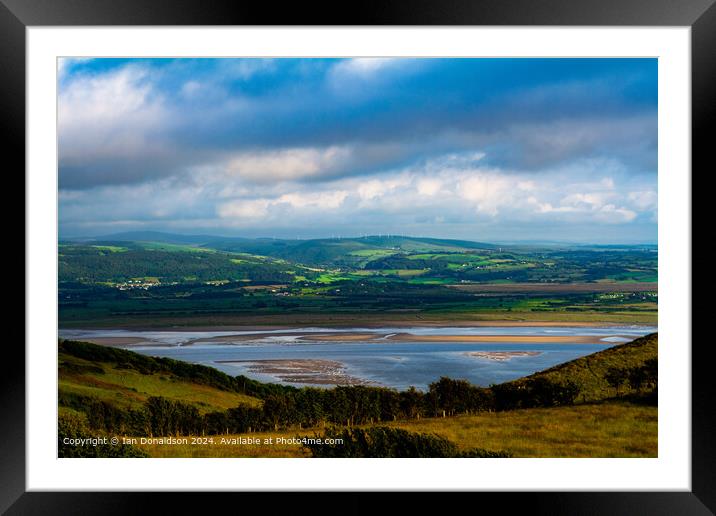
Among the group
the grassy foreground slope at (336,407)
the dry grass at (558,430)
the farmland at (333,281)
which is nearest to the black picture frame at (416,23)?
the dry grass at (558,430)

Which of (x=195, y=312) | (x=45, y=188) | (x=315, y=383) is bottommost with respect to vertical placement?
(x=315, y=383)

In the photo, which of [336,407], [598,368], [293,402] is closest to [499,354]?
[598,368]

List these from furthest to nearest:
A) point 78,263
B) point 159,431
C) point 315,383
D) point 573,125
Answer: point 573,125 → point 78,263 → point 315,383 → point 159,431

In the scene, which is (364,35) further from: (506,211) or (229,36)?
(506,211)

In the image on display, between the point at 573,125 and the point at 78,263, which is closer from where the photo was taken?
the point at 78,263

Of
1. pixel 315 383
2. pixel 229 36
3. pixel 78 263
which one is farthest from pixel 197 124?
pixel 229 36
